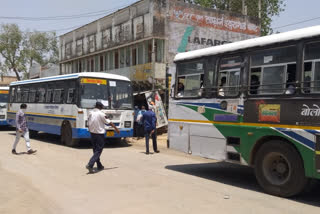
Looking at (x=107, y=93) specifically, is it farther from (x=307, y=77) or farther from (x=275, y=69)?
(x=307, y=77)

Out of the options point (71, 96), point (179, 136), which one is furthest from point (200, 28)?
point (179, 136)

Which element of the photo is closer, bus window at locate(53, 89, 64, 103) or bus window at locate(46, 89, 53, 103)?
bus window at locate(53, 89, 64, 103)

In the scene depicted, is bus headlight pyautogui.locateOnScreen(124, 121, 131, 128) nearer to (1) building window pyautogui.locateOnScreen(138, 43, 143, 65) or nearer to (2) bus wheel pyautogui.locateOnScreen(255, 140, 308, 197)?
(2) bus wheel pyautogui.locateOnScreen(255, 140, 308, 197)

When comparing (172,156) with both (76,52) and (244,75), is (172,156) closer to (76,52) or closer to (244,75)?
(244,75)

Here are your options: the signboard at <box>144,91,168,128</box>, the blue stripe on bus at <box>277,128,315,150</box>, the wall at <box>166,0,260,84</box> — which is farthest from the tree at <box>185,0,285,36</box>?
the blue stripe on bus at <box>277,128,315,150</box>

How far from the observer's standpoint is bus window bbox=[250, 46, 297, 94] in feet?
22.0

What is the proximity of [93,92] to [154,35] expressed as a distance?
35.4ft

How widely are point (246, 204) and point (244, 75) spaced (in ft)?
9.15

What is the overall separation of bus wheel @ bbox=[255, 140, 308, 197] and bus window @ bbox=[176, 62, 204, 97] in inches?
96.3

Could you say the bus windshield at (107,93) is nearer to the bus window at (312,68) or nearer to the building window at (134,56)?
the bus window at (312,68)

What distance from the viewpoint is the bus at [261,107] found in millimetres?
6355

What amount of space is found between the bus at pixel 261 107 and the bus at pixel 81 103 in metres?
5.41

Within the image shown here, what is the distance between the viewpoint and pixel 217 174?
9.31 metres

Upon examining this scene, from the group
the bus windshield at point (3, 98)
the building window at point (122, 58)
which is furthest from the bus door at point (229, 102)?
the building window at point (122, 58)
